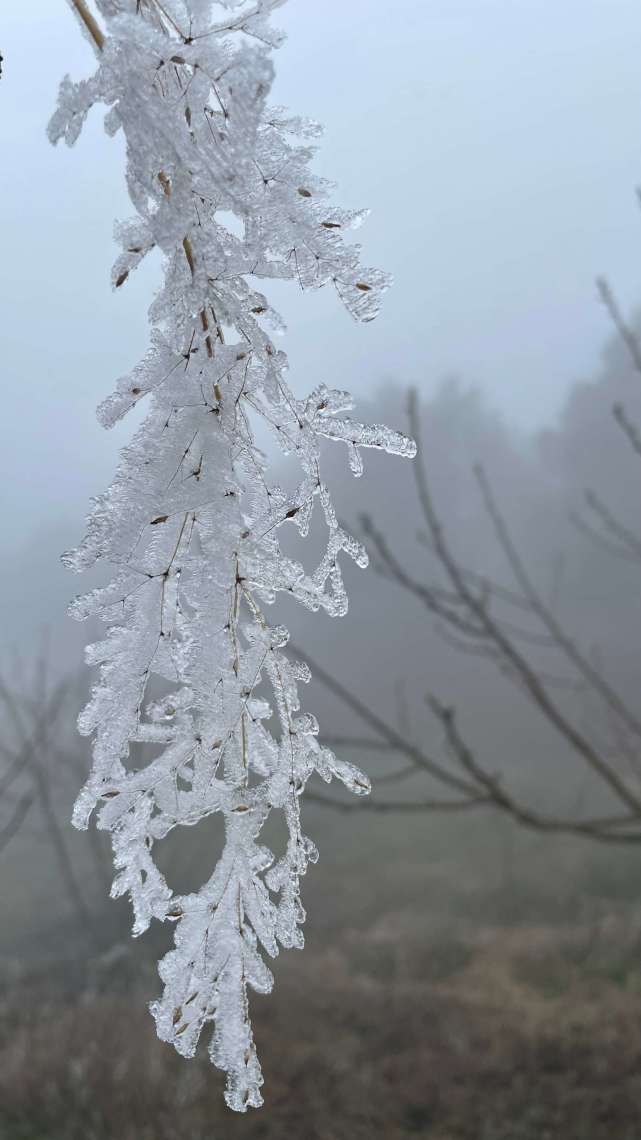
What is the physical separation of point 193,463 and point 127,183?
136 millimetres

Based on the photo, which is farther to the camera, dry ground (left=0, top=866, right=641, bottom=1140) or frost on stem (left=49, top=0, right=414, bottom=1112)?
dry ground (left=0, top=866, right=641, bottom=1140)

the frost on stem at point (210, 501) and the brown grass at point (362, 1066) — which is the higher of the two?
the frost on stem at point (210, 501)

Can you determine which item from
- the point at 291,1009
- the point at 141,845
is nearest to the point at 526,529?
the point at 291,1009

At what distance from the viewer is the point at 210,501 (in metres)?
0.47

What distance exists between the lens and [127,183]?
442 mm

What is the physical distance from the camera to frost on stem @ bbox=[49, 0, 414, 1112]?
44 centimetres

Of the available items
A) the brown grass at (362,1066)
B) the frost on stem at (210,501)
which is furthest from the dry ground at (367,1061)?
the frost on stem at (210,501)

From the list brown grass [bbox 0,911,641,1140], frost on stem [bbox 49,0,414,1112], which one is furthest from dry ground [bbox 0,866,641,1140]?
frost on stem [bbox 49,0,414,1112]

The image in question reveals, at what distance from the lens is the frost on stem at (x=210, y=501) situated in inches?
17.4

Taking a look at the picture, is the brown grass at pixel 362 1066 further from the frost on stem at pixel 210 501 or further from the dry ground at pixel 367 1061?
the frost on stem at pixel 210 501

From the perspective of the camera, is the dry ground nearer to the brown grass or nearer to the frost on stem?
the brown grass

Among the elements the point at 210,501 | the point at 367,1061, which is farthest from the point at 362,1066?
the point at 210,501

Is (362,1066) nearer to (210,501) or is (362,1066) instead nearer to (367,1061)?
(367,1061)

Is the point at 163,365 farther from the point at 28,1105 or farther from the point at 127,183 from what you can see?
the point at 28,1105
